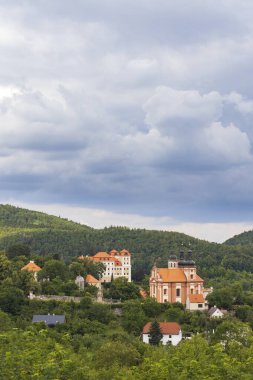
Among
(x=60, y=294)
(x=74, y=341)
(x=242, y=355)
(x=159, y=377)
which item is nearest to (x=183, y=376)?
(x=159, y=377)

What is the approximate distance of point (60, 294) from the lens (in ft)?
331

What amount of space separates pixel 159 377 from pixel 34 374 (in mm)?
8337

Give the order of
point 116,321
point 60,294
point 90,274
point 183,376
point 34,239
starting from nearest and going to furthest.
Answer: point 183,376 < point 116,321 < point 60,294 < point 90,274 < point 34,239

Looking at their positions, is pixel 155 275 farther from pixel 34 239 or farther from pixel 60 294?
pixel 34 239

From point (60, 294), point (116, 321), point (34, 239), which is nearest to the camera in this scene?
point (116, 321)

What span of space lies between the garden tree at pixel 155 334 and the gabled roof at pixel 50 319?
10491 millimetres

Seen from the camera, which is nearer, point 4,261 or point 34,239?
point 4,261

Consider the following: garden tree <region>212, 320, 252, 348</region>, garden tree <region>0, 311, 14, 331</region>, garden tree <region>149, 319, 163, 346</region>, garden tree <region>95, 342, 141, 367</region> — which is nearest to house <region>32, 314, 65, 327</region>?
garden tree <region>0, 311, 14, 331</region>

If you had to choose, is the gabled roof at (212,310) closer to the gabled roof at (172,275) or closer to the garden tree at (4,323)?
the gabled roof at (172,275)

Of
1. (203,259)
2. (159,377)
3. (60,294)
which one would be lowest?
(159,377)

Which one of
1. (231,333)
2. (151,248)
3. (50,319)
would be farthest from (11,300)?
(151,248)

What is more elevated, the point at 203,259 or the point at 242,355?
the point at 203,259

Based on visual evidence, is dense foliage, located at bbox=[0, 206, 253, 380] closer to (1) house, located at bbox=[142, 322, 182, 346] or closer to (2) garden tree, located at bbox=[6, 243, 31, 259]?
(2) garden tree, located at bbox=[6, 243, 31, 259]

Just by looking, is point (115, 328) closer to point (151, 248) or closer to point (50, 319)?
point (50, 319)
